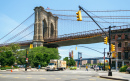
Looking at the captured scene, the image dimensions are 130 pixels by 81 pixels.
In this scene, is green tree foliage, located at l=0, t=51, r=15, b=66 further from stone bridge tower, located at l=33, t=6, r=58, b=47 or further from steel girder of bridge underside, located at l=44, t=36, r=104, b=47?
stone bridge tower, located at l=33, t=6, r=58, b=47

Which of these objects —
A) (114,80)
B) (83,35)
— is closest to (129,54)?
(83,35)

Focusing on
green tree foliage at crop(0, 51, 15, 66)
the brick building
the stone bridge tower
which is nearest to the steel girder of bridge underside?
the stone bridge tower

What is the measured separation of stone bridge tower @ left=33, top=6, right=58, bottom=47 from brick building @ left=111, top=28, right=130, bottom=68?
35.6 m

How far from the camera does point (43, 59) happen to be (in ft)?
233

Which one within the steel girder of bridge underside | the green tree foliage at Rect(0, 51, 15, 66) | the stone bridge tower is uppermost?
the stone bridge tower

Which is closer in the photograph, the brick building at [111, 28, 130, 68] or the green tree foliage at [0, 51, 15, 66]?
the green tree foliage at [0, 51, 15, 66]

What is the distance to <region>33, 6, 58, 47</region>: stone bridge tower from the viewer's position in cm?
8634

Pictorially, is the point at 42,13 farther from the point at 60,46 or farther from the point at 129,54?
the point at 129,54

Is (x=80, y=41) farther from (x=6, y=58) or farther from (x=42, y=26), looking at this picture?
(x=6, y=58)

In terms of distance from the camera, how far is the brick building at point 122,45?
62.1 metres

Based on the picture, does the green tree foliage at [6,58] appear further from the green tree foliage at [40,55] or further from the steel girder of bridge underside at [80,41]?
the steel girder of bridge underside at [80,41]

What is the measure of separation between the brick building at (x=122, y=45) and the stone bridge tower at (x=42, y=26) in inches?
1400

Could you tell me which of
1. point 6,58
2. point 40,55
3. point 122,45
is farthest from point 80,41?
point 6,58

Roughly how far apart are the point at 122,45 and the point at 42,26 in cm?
4047
